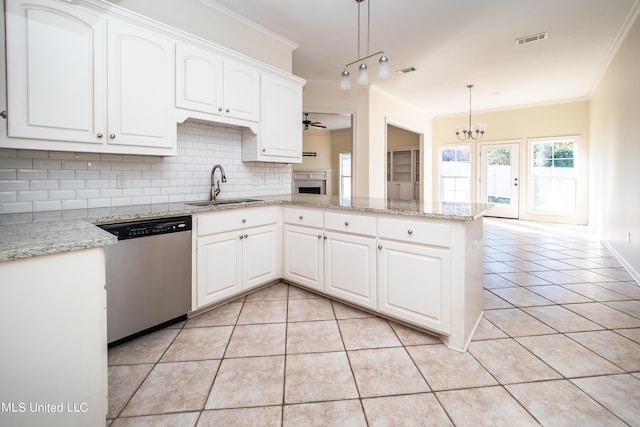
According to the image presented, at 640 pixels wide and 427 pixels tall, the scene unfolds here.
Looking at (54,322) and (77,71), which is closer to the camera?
(54,322)

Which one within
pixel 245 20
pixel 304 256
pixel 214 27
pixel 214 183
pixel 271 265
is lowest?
pixel 271 265

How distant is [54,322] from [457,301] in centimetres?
196

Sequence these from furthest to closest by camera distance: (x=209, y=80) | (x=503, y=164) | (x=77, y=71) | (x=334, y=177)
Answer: (x=334, y=177)
(x=503, y=164)
(x=209, y=80)
(x=77, y=71)

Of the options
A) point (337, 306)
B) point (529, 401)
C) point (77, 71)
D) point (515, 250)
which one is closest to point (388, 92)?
point (515, 250)

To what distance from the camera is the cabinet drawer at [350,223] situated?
7.57 ft

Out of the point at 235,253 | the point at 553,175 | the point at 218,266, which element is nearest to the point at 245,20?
the point at 235,253

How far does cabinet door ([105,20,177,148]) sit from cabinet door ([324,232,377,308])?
60.1 inches

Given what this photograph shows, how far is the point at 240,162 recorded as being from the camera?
130 inches

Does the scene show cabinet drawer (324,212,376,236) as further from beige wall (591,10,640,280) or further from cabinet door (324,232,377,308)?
beige wall (591,10,640,280)

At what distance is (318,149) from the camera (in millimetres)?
9688

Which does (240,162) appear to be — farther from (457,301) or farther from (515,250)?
(515,250)

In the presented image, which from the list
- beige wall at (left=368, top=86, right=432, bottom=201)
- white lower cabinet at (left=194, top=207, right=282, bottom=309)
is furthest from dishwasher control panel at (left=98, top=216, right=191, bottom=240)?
beige wall at (left=368, top=86, right=432, bottom=201)

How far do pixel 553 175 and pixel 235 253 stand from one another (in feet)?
25.3

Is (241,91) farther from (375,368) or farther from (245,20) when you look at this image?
(375,368)
